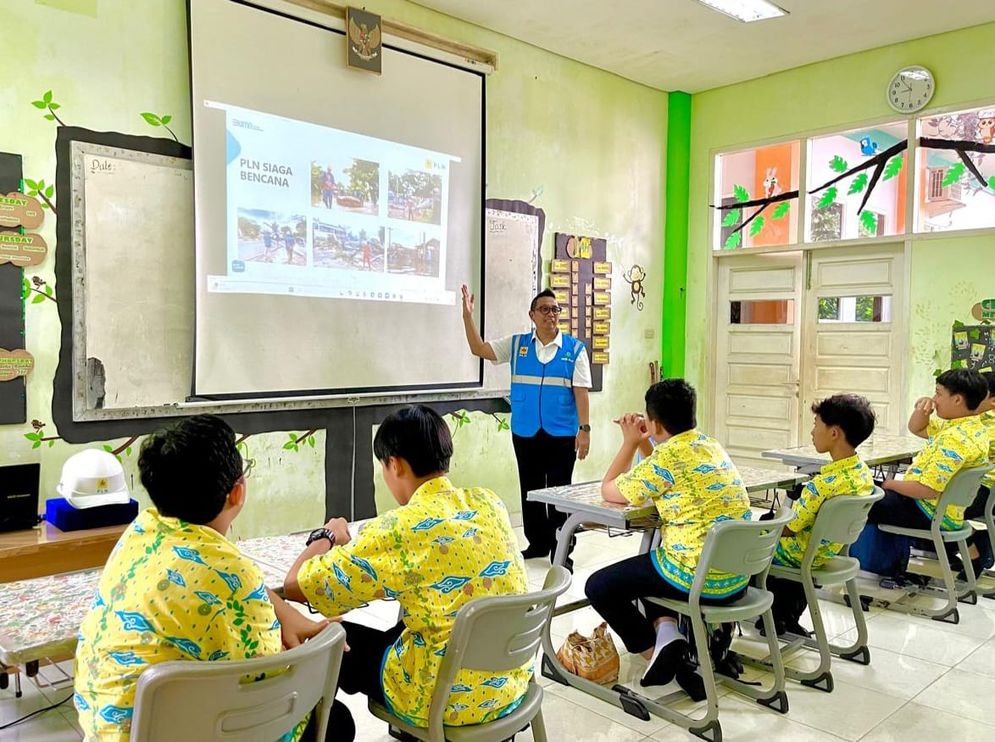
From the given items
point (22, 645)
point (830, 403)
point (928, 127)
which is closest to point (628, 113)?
point (928, 127)

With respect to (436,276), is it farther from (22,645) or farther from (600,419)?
(22,645)

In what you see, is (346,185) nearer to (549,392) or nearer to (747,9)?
(549,392)

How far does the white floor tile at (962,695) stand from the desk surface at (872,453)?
1.14 metres

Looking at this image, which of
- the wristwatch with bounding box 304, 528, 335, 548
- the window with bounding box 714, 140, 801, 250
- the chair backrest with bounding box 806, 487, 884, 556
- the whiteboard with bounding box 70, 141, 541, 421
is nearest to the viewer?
the wristwatch with bounding box 304, 528, 335, 548

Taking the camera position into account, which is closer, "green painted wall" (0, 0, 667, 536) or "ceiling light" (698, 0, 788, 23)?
"green painted wall" (0, 0, 667, 536)

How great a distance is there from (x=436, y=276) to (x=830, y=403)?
8.47 feet

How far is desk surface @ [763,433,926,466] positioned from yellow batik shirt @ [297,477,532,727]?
2.70 metres

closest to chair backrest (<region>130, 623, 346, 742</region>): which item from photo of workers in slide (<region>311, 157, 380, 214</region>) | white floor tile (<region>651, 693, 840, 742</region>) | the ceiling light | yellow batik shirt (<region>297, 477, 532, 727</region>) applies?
yellow batik shirt (<region>297, 477, 532, 727</region>)

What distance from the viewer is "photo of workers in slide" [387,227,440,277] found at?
15.3 feet

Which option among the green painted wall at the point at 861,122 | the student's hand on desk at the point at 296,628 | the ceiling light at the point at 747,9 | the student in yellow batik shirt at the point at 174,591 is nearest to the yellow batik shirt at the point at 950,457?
the green painted wall at the point at 861,122

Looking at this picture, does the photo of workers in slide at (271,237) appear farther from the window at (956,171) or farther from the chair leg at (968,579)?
the window at (956,171)

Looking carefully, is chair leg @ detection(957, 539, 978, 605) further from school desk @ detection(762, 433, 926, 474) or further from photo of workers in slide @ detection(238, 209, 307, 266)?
photo of workers in slide @ detection(238, 209, 307, 266)

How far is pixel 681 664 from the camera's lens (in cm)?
279

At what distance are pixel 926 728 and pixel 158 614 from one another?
2.55m
